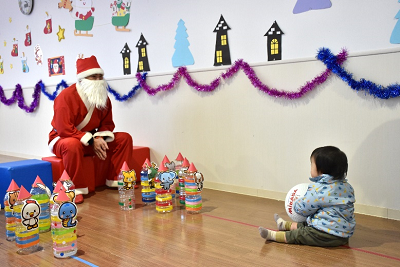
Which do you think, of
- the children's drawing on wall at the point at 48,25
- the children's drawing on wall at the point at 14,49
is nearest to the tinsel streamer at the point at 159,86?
the children's drawing on wall at the point at 48,25

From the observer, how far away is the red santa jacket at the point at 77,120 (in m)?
3.99

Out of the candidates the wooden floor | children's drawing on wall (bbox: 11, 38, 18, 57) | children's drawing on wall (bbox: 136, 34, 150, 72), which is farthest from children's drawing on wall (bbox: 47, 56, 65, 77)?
the wooden floor

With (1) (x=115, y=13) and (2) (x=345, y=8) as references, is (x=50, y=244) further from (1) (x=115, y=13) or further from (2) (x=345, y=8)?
(1) (x=115, y=13)

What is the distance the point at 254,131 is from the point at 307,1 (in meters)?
1.22

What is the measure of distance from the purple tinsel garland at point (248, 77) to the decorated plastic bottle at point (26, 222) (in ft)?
6.94

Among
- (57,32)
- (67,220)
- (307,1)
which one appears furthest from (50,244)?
(57,32)

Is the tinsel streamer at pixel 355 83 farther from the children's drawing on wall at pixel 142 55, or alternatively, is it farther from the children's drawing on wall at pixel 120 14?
the children's drawing on wall at pixel 120 14

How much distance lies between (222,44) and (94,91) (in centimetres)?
138

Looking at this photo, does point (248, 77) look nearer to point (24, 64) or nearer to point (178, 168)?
point (178, 168)

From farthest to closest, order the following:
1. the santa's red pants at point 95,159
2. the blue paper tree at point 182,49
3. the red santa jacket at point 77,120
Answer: the blue paper tree at point 182,49, the red santa jacket at point 77,120, the santa's red pants at point 95,159

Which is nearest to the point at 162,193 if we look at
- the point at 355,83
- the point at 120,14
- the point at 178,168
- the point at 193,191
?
the point at 193,191

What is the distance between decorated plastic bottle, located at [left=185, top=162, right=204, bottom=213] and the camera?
3.29 metres

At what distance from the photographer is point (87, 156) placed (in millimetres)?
4137

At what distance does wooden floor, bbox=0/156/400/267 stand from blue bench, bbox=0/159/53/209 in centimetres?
40
